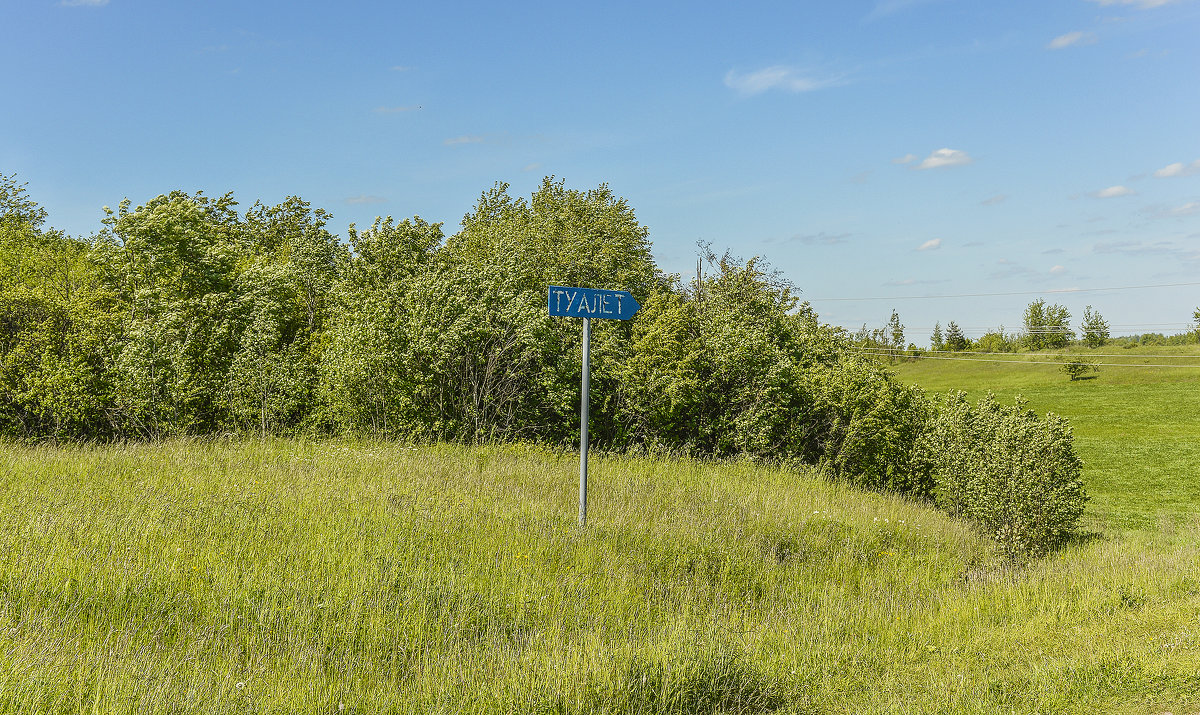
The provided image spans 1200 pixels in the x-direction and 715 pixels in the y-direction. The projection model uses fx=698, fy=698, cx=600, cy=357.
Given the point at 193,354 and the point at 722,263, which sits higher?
the point at 722,263

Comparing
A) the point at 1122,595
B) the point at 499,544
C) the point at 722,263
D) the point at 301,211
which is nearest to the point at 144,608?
the point at 499,544

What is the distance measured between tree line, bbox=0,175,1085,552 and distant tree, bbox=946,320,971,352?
92.0 metres

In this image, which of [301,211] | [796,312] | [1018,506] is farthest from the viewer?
[301,211]

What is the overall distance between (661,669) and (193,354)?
51.7ft

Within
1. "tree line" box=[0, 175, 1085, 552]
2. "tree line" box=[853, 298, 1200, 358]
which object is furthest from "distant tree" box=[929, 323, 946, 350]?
"tree line" box=[0, 175, 1085, 552]

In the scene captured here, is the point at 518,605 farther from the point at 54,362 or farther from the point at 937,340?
the point at 937,340

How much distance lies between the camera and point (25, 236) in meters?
32.3

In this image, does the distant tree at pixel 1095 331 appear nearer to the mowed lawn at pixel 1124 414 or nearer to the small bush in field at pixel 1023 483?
the mowed lawn at pixel 1124 414

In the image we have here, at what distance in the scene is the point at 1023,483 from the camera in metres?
13.2

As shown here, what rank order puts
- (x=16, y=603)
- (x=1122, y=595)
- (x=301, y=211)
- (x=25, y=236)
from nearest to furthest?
(x=16, y=603), (x=1122, y=595), (x=301, y=211), (x=25, y=236)

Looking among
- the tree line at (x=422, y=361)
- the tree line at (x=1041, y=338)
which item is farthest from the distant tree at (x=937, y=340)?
the tree line at (x=422, y=361)

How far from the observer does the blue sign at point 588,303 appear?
8.10 m

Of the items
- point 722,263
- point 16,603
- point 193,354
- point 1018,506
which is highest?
point 722,263

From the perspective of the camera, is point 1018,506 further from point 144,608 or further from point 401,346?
point 144,608
